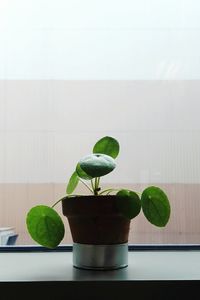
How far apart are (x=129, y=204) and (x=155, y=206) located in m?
0.07

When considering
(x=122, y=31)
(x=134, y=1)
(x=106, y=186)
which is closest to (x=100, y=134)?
(x=106, y=186)

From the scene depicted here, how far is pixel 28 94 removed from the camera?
48.8 inches

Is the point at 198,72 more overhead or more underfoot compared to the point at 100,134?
more overhead

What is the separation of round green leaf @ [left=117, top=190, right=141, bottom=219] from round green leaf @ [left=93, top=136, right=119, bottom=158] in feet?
0.41

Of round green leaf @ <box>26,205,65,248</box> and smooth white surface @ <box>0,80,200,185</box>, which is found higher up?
smooth white surface @ <box>0,80,200,185</box>

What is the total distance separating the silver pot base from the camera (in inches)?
31.7

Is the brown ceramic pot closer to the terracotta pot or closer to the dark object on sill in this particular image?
the terracotta pot

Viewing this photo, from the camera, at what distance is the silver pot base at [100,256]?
80 cm

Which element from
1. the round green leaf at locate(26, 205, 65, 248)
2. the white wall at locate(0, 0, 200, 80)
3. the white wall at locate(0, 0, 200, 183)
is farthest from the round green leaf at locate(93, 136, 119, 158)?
the white wall at locate(0, 0, 200, 80)

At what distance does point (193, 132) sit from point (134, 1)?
0.55 metres

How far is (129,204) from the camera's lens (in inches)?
31.3

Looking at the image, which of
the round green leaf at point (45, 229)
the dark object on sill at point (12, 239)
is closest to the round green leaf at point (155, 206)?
the round green leaf at point (45, 229)
